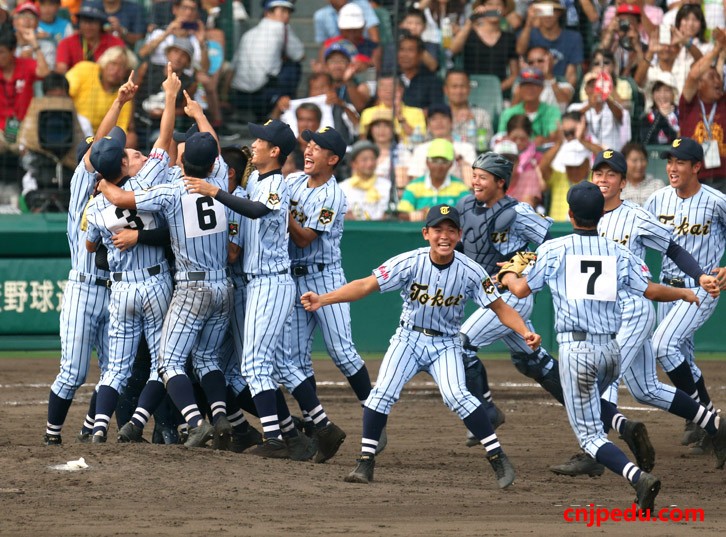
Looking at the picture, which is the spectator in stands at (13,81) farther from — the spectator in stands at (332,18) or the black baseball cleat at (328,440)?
the black baseball cleat at (328,440)

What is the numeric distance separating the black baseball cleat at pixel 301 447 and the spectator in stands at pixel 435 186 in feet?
16.7

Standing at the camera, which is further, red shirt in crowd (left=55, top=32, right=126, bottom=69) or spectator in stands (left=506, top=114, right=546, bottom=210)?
red shirt in crowd (left=55, top=32, right=126, bottom=69)

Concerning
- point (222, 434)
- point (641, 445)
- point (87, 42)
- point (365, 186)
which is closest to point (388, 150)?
point (365, 186)

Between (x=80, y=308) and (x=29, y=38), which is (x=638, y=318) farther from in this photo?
(x=29, y=38)

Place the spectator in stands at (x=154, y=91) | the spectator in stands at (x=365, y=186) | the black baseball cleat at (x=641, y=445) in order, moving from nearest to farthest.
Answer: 1. the black baseball cleat at (x=641, y=445)
2. the spectator in stands at (x=365, y=186)
3. the spectator in stands at (x=154, y=91)

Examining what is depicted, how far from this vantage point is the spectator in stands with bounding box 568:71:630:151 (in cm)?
1348

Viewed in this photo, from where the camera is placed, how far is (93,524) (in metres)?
6.32

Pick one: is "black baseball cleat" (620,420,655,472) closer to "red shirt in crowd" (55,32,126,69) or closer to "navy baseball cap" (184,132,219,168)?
"navy baseball cap" (184,132,219,168)

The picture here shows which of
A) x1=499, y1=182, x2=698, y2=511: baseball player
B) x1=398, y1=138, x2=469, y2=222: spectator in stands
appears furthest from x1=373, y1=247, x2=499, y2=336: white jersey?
x1=398, y1=138, x2=469, y2=222: spectator in stands

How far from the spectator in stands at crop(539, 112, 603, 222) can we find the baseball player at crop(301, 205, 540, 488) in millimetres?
6213

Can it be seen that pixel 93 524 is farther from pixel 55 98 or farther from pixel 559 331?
pixel 55 98

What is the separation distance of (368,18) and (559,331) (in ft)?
27.1

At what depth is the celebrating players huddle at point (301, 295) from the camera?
7.21m

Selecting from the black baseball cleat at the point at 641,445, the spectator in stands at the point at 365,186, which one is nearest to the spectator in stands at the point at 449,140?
the spectator in stands at the point at 365,186
